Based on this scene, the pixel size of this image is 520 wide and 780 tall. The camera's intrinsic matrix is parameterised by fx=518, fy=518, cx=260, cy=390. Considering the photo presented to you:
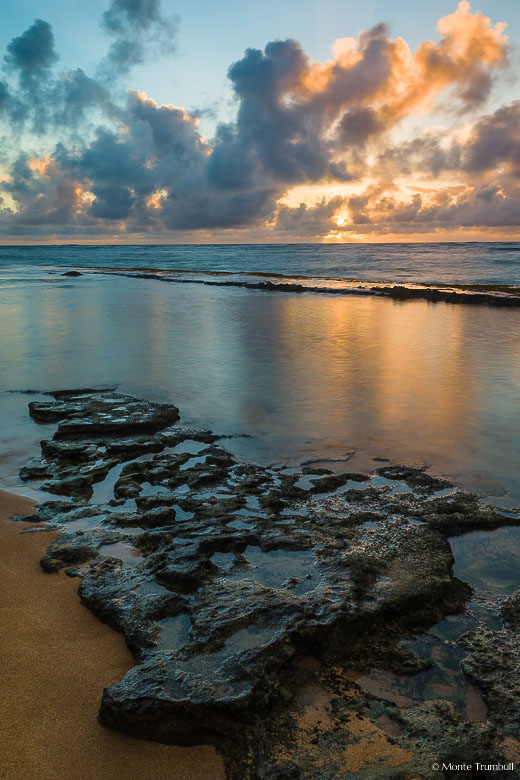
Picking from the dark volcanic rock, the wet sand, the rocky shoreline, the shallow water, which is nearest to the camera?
the wet sand

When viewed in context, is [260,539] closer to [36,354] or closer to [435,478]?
[435,478]

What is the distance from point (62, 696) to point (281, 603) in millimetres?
1007

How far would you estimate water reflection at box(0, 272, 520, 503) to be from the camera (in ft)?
16.8

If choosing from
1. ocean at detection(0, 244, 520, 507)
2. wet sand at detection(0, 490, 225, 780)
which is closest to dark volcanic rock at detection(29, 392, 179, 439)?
ocean at detection(0, 244, 520, 507)

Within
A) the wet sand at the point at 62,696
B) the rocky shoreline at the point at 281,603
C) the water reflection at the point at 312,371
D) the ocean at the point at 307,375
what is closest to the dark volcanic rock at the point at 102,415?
the ocean at the point at 307,375

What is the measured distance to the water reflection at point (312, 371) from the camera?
5109mm

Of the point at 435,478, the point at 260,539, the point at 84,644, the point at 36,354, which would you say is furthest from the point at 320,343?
the point at 84,644

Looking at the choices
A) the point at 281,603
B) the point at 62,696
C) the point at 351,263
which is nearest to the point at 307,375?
the point at 281,603

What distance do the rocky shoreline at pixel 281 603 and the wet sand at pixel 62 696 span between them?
67mm

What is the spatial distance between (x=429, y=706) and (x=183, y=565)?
1353 mm

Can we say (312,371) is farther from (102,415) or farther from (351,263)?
(351,263)

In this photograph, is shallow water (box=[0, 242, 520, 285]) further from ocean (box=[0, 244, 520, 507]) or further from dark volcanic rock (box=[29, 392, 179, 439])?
dark volcanic rock (box=[29, 392, 179, 439])

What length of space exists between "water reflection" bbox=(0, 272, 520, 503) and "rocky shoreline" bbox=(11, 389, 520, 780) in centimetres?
74

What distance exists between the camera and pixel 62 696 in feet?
6.57
